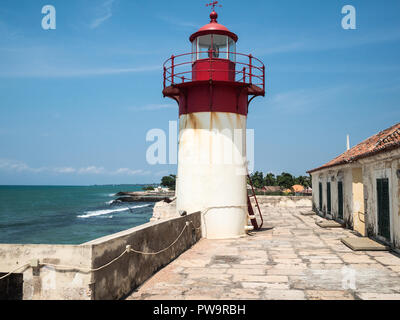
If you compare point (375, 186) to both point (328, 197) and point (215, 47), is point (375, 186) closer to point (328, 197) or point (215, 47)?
point (215, 47)

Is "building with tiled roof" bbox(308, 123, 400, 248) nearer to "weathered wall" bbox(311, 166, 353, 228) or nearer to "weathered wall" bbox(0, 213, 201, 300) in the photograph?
"weathered wall" bbox(311, 166, 353, 228)

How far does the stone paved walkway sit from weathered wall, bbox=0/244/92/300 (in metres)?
1.11

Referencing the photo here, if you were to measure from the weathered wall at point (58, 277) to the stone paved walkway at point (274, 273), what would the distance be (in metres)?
1.11

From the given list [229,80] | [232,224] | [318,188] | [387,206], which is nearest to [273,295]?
[387,206]

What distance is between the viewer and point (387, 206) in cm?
916

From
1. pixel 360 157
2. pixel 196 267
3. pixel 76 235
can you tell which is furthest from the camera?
pixel 76 235

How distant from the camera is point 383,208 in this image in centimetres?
947

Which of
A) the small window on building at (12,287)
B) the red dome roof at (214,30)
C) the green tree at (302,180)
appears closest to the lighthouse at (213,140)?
the red dome roof at (214,30)

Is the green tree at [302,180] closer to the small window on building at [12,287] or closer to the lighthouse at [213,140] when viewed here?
the lighthouse at [213,140]

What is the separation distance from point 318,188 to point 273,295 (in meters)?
16.8

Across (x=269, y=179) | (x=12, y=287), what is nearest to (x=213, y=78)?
(x=12, y=287)
